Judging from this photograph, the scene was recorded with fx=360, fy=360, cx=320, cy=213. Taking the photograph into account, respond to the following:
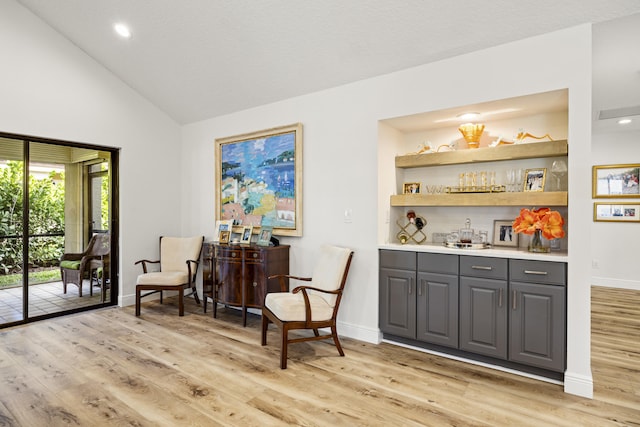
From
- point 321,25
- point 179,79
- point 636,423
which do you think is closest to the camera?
point 636,423

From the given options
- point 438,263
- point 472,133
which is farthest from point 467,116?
point 438,263

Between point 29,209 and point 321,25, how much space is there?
3919 mm

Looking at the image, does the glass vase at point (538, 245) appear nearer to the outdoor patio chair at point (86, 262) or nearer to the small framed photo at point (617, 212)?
the small framed photo at point (617, 212)

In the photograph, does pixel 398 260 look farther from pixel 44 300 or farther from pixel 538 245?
pixel 44 300

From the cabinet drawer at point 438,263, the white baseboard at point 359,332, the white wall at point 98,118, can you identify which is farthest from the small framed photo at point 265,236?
the white wall at point 98,118

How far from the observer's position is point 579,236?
8.51 ft

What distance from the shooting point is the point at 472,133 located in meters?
3.33

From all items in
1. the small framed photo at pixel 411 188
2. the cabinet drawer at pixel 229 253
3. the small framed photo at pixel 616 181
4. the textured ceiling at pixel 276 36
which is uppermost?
the textured ceiling at pixel 276 36

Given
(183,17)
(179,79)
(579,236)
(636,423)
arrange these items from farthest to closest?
(179,79), (183,17), (579,236), (636,423)

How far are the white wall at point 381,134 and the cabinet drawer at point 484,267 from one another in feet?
1.48

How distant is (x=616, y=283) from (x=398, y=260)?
4.88 m

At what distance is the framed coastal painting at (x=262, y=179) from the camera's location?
4.24 metres

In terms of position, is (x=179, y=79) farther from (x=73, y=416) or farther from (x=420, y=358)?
(x=420, y=358)

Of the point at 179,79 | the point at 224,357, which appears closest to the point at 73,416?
the point at 224,357
